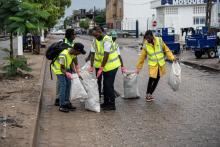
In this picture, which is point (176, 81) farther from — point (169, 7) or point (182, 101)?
point (169, 7)

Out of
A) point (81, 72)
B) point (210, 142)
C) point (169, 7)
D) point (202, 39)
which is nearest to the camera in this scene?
point (210, 142)

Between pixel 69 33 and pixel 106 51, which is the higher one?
pixel 69 33

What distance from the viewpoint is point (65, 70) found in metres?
9.98

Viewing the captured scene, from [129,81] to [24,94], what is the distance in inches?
101

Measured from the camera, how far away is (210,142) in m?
7.54

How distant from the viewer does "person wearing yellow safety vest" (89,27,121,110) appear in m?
10.2

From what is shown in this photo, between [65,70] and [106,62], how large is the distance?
0.86 metres

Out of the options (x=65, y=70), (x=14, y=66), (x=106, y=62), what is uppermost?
(x=106, y=62)

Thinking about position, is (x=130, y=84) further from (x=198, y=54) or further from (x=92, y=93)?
(x=198, y=54)

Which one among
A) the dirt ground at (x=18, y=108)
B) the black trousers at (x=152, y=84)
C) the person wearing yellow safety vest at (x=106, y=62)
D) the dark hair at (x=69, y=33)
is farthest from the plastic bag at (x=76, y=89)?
the black trousers at (x=152, y=84)

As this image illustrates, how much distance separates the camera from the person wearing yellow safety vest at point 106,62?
33.5 ft

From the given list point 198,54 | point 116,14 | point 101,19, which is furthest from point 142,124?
point 101,19

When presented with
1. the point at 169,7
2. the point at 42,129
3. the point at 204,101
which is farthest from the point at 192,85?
the point at 169,7

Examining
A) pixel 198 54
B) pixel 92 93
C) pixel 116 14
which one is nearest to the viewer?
pixel 92 93
